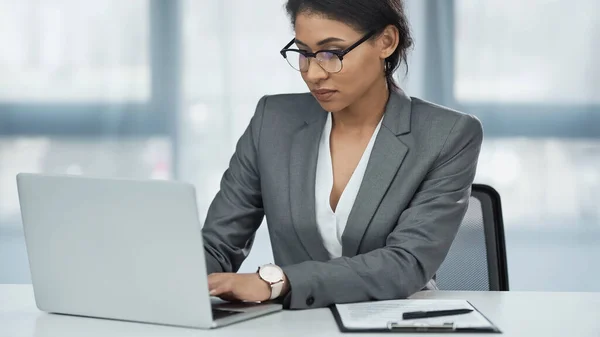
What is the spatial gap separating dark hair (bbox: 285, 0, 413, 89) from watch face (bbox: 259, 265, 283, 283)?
619mm

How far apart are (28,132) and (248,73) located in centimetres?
109

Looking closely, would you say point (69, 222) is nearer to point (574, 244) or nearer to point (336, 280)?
point (336, 280)

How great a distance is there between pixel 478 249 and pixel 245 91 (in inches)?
81.6

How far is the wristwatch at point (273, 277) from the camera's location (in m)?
1.69

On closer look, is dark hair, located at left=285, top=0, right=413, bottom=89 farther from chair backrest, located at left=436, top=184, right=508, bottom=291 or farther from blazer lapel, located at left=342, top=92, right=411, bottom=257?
chair backrest, located at left=436, top=184, right=508, bottom=291

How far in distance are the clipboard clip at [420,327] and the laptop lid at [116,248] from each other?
1.02 feet

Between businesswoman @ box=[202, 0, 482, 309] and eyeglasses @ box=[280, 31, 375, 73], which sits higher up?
eyeglasses @ box=[280, 31, 375, 73]

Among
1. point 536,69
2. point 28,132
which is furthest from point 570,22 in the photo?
point 28,132

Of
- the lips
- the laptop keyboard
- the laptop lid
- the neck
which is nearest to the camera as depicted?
the laptop lid

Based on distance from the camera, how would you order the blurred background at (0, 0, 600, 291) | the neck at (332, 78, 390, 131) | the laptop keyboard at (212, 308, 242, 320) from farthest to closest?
the blurred background at (0, 0, 600, 291)
the neck at (332, 78, 390, 131)
the laptop keyboard at (212, 308, 242, 320)

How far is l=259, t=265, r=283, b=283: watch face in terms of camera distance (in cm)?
170

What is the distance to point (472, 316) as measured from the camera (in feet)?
5.20

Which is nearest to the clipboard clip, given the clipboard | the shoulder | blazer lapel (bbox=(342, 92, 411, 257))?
the clipboard

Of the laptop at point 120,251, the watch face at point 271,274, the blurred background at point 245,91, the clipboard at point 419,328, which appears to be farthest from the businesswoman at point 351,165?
the blurred background at point 245,91
